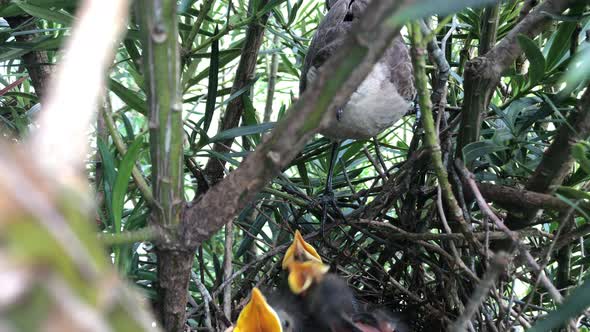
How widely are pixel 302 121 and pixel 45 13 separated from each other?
563 mm

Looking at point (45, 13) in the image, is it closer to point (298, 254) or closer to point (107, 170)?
point (107, 170)

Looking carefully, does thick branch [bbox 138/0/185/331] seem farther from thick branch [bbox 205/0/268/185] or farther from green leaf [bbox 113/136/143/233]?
thick branch [bbox 205/0/268/185]

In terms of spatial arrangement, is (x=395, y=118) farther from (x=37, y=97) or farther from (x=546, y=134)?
(x=37, y=97)

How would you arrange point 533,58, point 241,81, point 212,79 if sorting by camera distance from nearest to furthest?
1. point 533,58
2. point 212,79
3. point 241,81

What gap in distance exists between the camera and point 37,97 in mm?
961

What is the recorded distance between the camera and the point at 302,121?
35cm

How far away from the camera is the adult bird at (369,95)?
986mm

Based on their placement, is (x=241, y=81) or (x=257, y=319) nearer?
(x=257, y=319)

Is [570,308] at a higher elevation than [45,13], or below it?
below

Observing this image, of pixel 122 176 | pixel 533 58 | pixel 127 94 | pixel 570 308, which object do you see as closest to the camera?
pixel 570 308

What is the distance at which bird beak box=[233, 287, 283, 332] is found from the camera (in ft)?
2.02

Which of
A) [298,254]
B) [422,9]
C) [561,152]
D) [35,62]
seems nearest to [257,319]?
[298,254]

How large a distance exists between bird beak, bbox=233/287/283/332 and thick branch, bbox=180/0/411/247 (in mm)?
198

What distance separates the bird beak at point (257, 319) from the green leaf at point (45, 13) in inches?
17.1
